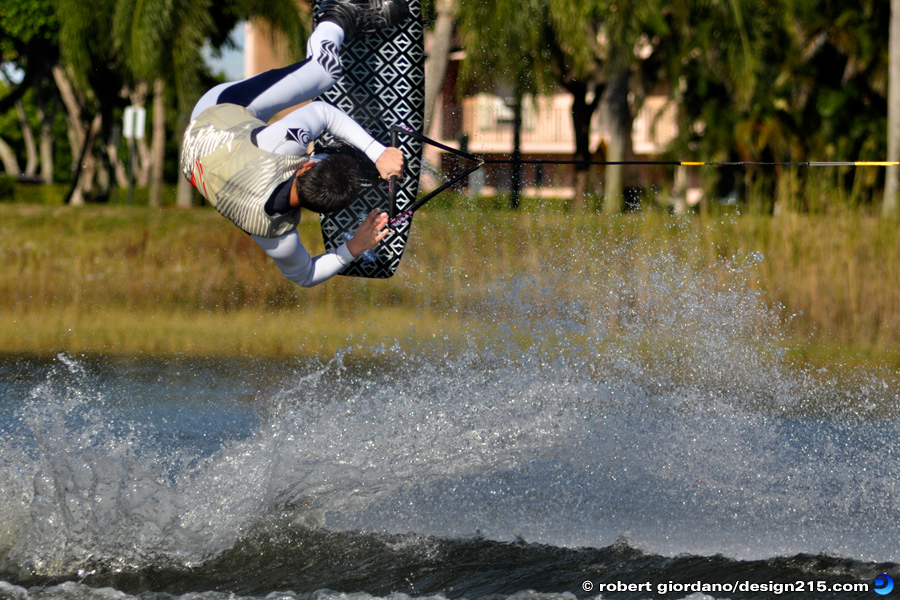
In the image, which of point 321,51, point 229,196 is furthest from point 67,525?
point 321,51

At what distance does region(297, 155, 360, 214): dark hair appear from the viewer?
4.08 m

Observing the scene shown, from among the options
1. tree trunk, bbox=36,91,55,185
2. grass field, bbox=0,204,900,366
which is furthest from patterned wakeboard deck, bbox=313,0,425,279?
tree trunk, bbox=36,91,55,185

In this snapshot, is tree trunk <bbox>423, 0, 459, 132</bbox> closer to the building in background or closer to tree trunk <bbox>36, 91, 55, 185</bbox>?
the building in background

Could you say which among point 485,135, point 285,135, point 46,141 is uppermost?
point 46,141

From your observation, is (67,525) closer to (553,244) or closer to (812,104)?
(553,244)

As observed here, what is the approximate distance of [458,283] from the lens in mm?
10562

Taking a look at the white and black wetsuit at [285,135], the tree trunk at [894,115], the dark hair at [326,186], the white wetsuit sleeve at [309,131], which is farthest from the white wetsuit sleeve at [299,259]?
the tree trunk at [894,115]

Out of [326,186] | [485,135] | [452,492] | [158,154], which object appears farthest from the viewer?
[158,154]

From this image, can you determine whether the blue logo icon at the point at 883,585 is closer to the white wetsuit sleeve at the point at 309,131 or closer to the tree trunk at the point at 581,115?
the white wetsuit sleeve at the point at 309,131

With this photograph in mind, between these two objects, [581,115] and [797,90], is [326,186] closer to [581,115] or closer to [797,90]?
[797,90]

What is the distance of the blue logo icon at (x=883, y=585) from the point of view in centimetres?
387

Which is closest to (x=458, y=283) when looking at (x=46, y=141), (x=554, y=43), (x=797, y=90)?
(x=554, y=43)

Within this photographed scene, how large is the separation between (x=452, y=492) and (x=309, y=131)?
5.96ft

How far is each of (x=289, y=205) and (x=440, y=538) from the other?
5.23 ft
